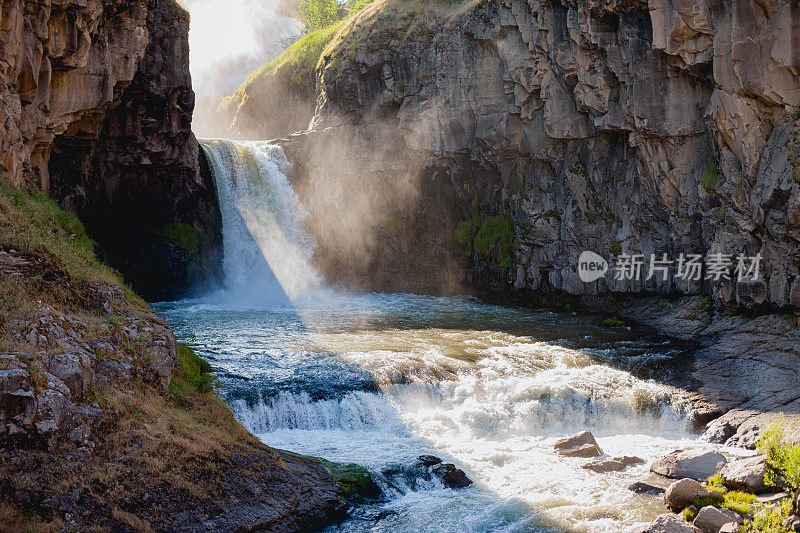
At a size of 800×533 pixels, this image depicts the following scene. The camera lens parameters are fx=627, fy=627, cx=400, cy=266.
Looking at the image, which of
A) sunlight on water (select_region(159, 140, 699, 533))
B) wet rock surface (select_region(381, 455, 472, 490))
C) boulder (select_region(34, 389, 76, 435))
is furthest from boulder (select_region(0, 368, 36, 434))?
wet rock surface (select_region(381, 455, 472, 490))

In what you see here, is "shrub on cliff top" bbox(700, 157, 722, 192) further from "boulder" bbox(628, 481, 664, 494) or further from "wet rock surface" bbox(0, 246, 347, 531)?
"wet rock surface" bbox(0, 246, 347, 531)

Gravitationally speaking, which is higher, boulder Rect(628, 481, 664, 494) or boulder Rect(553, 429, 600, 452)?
boulder Rect(553, 429, 600, 452)

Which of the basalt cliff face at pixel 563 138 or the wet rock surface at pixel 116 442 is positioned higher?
the basalt cliff face at pixel 563 138

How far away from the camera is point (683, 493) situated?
12922 millimetres

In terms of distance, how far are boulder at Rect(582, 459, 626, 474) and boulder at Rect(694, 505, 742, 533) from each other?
3082 mm

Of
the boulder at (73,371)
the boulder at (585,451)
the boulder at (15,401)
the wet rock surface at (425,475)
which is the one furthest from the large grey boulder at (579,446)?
the boulder at (15,401)

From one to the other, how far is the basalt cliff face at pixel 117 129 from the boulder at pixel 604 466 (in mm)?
17369

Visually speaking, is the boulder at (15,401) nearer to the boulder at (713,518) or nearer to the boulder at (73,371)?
the boulder at (73,371)

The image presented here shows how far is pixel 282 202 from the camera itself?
141 ft

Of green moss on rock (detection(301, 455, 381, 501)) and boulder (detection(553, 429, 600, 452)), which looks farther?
boulder (detection(553, 429, 600, 452))

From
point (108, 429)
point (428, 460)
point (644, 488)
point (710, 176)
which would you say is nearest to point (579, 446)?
point (644, 488)

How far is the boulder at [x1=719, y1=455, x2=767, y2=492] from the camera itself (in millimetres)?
13070

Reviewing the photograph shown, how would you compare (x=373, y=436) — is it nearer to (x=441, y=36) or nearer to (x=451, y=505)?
(x=451, y=505)

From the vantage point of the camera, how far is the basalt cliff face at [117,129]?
19734 millimetres
